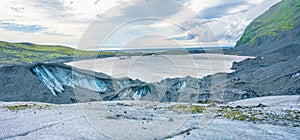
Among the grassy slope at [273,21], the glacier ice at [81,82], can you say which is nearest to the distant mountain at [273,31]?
the grassy slope at [273,21]

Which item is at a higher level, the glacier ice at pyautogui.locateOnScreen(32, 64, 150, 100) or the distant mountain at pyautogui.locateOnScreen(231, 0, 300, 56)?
the distant mountain at pyautogui.locateOnScreen(231, 0, 300, 56)

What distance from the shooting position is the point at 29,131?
11883 millimetres

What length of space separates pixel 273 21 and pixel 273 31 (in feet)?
109

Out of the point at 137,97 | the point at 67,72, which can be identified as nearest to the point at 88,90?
the point at 67,72

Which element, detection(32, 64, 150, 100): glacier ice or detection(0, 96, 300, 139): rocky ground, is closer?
detection(0, 96, 300, 139): rocky ground

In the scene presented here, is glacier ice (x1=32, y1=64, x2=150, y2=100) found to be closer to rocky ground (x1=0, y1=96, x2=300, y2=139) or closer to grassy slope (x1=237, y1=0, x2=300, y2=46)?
rocky ground (x1=0, y1=96, x2=300, y2=139)

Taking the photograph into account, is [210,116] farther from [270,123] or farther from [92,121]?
[92,121]

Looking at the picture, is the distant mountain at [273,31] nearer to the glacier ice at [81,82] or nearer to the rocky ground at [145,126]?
the glacier ice at [81,82]

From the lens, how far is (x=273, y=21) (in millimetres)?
168375

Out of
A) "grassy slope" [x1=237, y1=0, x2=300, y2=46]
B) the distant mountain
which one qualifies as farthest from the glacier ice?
"grassy slope" [x1=237, y1=0, x2=300, y2=46]

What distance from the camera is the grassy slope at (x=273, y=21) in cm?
14188

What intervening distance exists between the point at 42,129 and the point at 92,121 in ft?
8.40

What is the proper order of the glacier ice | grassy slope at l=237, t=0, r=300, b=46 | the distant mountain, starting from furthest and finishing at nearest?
grassy slope at l=237, t=0, r=300, b=46 → the distant mountain → the glacier ice

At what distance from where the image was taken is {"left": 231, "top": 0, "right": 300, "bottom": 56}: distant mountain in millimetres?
110250
